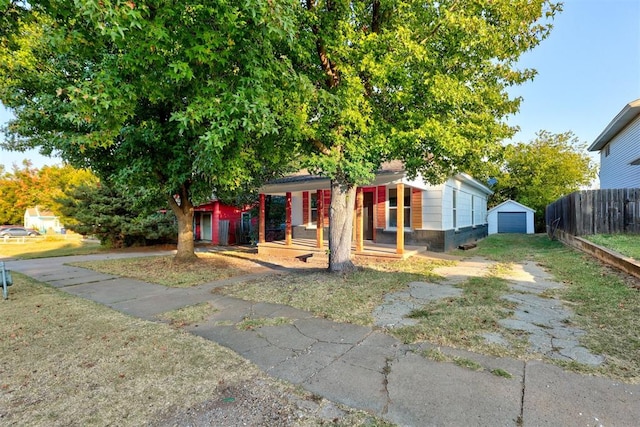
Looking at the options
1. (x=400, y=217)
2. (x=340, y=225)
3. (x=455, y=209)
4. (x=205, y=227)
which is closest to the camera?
(x=340, y=225)

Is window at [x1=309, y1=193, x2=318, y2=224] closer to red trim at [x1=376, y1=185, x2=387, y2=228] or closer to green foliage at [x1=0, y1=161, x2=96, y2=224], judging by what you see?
red trim at [x1=376, y1=185, x2=387, y2=228]

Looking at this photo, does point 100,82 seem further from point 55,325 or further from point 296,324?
point 296,324

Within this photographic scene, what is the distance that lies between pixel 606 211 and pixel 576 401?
12.4m

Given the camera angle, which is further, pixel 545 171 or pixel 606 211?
pixel 545 171

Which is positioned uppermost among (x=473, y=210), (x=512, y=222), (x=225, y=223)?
(x=473, y=210)

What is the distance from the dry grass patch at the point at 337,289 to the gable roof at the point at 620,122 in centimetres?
1126

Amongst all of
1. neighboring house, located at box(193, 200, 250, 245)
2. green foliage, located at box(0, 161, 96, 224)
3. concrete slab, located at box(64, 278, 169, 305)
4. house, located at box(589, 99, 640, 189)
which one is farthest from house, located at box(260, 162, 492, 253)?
green foliage, located at box(0, 161, 96, 224)

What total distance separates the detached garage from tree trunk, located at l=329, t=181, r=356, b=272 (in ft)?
74.7

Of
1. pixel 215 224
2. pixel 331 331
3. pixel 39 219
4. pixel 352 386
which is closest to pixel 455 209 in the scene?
pixel 331 331

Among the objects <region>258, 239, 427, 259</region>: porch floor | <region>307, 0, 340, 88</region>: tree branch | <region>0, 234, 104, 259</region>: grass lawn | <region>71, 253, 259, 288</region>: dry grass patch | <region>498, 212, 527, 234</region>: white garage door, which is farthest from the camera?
<region>498, 212, 527, 234</region>: white garage door

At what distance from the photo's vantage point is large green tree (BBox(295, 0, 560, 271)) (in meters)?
5.96

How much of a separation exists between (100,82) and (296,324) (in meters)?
4.18

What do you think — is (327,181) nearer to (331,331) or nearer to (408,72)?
(408,72)

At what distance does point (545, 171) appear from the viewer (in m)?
28.4
